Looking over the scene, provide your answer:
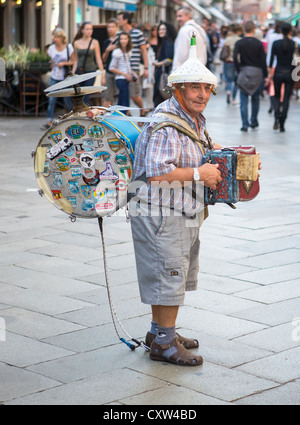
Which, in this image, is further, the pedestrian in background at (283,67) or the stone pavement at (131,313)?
the pedestrian in background at (283,67)

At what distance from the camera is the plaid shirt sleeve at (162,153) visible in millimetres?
4203

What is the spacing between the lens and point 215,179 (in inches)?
168

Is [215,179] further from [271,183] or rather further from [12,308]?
[271,183]

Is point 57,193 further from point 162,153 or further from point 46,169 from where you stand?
point 162,153

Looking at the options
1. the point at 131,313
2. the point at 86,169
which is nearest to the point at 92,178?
the point at 86,169

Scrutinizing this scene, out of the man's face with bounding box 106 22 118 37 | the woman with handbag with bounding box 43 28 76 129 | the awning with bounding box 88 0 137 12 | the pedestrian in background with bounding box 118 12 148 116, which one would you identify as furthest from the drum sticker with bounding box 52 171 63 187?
the awning with bounding box 88 0 137 12

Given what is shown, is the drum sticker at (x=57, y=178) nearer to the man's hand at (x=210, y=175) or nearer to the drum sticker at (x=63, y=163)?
the drum sticker at (x=63, y=163)

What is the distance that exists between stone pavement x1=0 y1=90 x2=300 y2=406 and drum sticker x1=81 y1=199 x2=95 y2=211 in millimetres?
763

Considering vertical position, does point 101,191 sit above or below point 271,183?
above

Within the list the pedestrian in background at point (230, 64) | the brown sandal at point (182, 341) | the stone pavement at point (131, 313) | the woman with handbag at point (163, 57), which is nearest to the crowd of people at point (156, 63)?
the woman with handbag at point (163, 57)

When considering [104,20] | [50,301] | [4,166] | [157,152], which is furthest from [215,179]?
[104,20]

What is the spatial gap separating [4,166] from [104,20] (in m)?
21.0

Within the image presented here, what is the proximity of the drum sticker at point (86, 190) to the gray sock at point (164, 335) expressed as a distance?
0.77 meters
